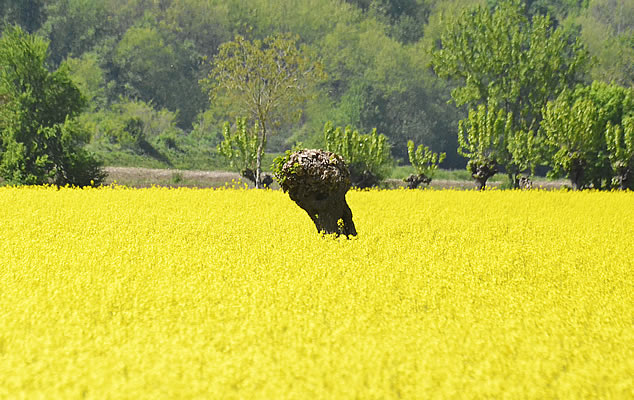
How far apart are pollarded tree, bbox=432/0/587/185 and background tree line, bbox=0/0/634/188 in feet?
35.8

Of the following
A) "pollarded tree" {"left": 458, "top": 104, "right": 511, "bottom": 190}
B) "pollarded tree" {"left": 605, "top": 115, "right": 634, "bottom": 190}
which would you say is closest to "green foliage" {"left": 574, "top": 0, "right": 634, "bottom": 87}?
"pollarded tree" {"left": 605, "top": 115, "right": 634, "bottom": 190}

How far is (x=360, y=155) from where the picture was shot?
34.8m

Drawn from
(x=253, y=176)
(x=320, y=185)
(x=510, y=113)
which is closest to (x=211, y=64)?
(x=253, y=176)

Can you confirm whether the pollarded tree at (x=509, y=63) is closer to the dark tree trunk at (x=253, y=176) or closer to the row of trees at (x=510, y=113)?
the row of trees at (x=510, y=113)

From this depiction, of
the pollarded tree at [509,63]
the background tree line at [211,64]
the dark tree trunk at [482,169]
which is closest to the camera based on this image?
the dark tree trunk at [482,169]

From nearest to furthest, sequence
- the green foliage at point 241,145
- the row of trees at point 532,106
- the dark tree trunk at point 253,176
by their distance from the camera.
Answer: the row of trees at point 532,106, the green foliage at point 241,145, the dark tree trunk at point 253,176

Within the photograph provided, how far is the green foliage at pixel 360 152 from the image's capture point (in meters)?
34.4

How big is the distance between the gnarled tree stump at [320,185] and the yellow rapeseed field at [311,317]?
127 centimetres

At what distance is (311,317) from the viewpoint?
16.5 ft

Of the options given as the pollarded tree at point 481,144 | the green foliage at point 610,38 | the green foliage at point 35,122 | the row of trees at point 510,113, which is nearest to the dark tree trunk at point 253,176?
the row of trees at point 510,113

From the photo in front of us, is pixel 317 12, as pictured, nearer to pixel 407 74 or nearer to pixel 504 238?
pixel 407 74

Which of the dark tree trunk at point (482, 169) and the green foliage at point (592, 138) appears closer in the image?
the green foliage at point (592, 138)

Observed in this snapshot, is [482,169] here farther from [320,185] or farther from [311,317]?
[311,317]

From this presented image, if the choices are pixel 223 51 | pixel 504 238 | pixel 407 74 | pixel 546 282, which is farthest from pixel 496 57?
pixel 546 282
